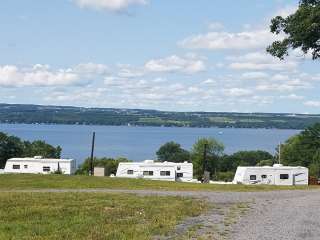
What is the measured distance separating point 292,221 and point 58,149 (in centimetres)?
9890

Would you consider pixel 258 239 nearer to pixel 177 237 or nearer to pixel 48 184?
pixel 177 237

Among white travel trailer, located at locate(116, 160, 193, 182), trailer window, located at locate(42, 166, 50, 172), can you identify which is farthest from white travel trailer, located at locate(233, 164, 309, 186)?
trailer window, located at locate(42, 166, 50, 172)

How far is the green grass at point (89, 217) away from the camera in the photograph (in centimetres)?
1239

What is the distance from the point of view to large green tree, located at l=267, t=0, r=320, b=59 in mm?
20812

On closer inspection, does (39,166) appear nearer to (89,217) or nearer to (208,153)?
(89,217)

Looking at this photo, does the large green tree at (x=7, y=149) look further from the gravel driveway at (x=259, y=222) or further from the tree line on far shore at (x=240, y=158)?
the gravel driveway at (x=259, y=222)

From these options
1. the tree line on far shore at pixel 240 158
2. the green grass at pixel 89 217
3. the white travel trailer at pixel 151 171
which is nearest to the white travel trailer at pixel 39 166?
the white travel trailer at pixel 151 171

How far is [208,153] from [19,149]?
34.5 meters

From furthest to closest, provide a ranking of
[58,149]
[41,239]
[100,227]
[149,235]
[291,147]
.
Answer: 1. [58,149]
2. [291,147]
3. [100,227]
4. [149,235]
5. [41,239]

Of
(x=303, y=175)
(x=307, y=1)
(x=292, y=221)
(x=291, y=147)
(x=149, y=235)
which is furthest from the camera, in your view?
(x=291, y=147)

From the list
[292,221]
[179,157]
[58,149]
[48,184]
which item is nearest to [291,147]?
[179,157]

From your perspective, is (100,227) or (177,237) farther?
(100,227)

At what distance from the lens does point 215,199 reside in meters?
22.1

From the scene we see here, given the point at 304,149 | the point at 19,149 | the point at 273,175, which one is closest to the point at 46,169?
the point at 273,175
